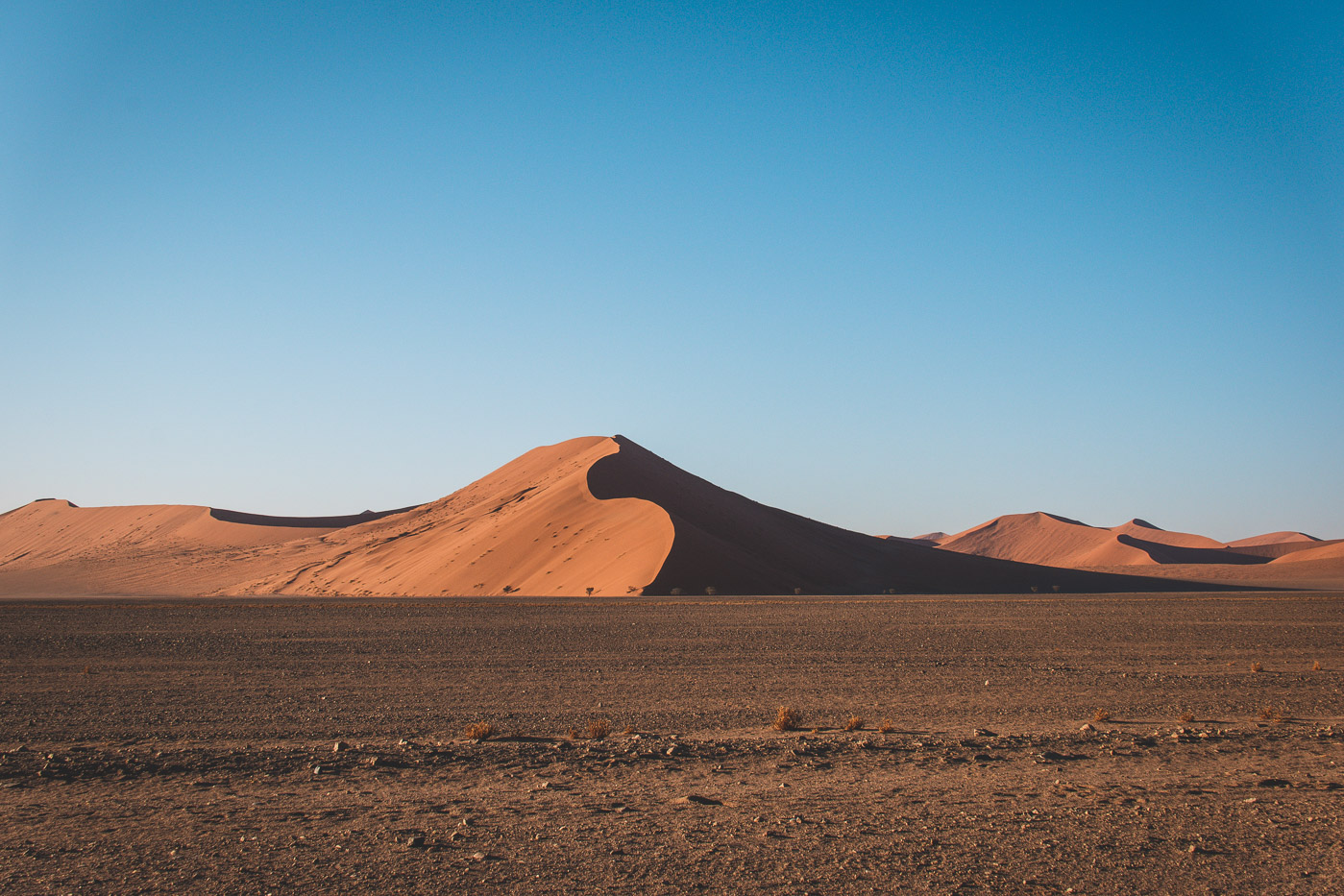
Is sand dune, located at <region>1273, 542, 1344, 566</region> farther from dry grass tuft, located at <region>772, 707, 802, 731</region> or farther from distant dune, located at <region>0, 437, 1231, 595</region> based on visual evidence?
dry grass tuft, located at <region>772, 707, 802, 731</region>

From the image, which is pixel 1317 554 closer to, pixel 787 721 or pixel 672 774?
pixel 787 721

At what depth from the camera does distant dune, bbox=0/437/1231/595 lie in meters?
52.8

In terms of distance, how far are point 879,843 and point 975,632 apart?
1932 centimetres

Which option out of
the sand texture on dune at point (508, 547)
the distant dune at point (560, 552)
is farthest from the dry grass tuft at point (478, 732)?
the sand texture on dune at point (508, 547)

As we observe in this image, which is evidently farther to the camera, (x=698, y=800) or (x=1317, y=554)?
(x=1317, y=554)

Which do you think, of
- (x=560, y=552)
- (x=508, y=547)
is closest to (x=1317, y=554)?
(x=560, y=552)

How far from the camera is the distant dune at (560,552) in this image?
5281cm

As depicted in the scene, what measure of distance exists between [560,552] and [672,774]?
4780 centimetres

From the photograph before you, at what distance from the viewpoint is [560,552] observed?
5591cm

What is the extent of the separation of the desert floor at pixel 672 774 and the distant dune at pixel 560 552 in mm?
30806

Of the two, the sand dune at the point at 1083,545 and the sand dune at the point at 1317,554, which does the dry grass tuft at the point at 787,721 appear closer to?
the sand dune at the point at 1317,554

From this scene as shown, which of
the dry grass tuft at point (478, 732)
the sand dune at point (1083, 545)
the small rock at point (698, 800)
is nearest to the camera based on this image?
the small rock at point (698, 800)

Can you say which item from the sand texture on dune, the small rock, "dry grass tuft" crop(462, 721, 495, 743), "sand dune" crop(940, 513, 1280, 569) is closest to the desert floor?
→ the small rock

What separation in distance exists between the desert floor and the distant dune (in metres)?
30.8
